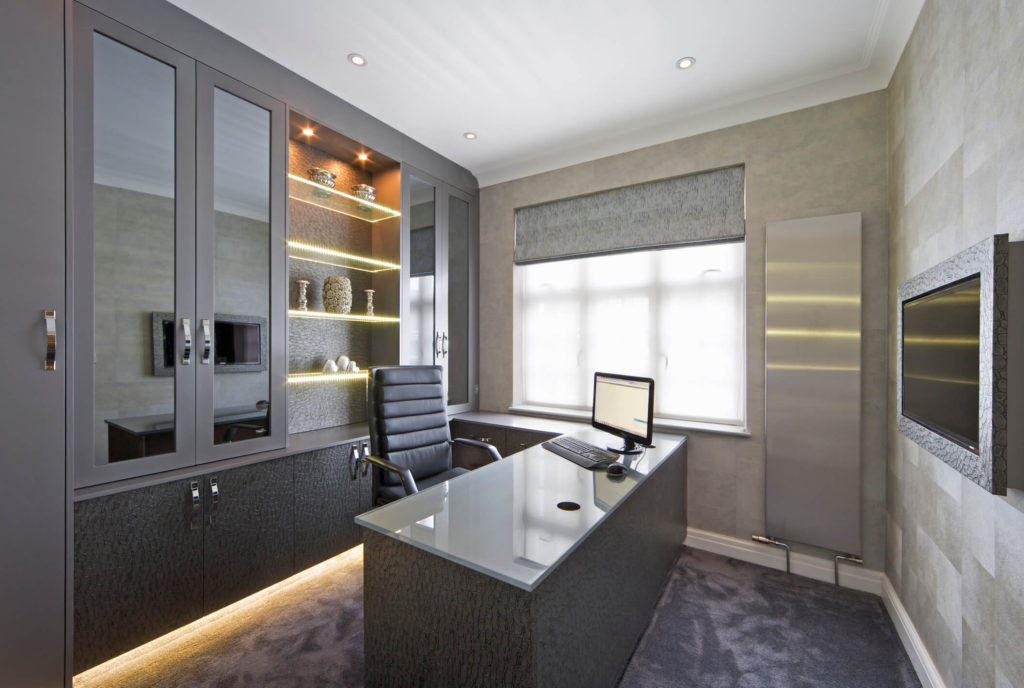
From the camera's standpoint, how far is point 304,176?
2893 mm

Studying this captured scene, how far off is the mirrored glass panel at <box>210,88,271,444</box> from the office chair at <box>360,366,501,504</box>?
0.61 m

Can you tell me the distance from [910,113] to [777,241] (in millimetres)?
790

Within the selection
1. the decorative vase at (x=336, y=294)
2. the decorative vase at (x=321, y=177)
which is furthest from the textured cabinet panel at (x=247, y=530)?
the decorative vase at (x=321, y=177)

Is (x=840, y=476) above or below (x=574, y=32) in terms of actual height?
below

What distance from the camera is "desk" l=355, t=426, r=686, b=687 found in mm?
1119

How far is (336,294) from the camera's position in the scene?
2.89 m

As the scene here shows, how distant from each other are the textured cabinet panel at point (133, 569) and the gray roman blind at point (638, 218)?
2860 mm

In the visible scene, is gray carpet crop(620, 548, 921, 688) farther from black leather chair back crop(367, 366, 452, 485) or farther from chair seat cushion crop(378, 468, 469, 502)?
black leather chair back crop(367, 366, 452, 485)

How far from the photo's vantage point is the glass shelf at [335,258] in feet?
9.41

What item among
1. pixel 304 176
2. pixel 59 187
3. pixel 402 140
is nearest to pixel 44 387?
pixel 59 187

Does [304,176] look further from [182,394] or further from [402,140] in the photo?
[182,394]

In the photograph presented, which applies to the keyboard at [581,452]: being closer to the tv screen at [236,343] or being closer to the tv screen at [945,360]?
the tv screen at [945,360]

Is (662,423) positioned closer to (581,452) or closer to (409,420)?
(581,452)

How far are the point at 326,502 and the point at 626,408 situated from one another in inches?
71.4
